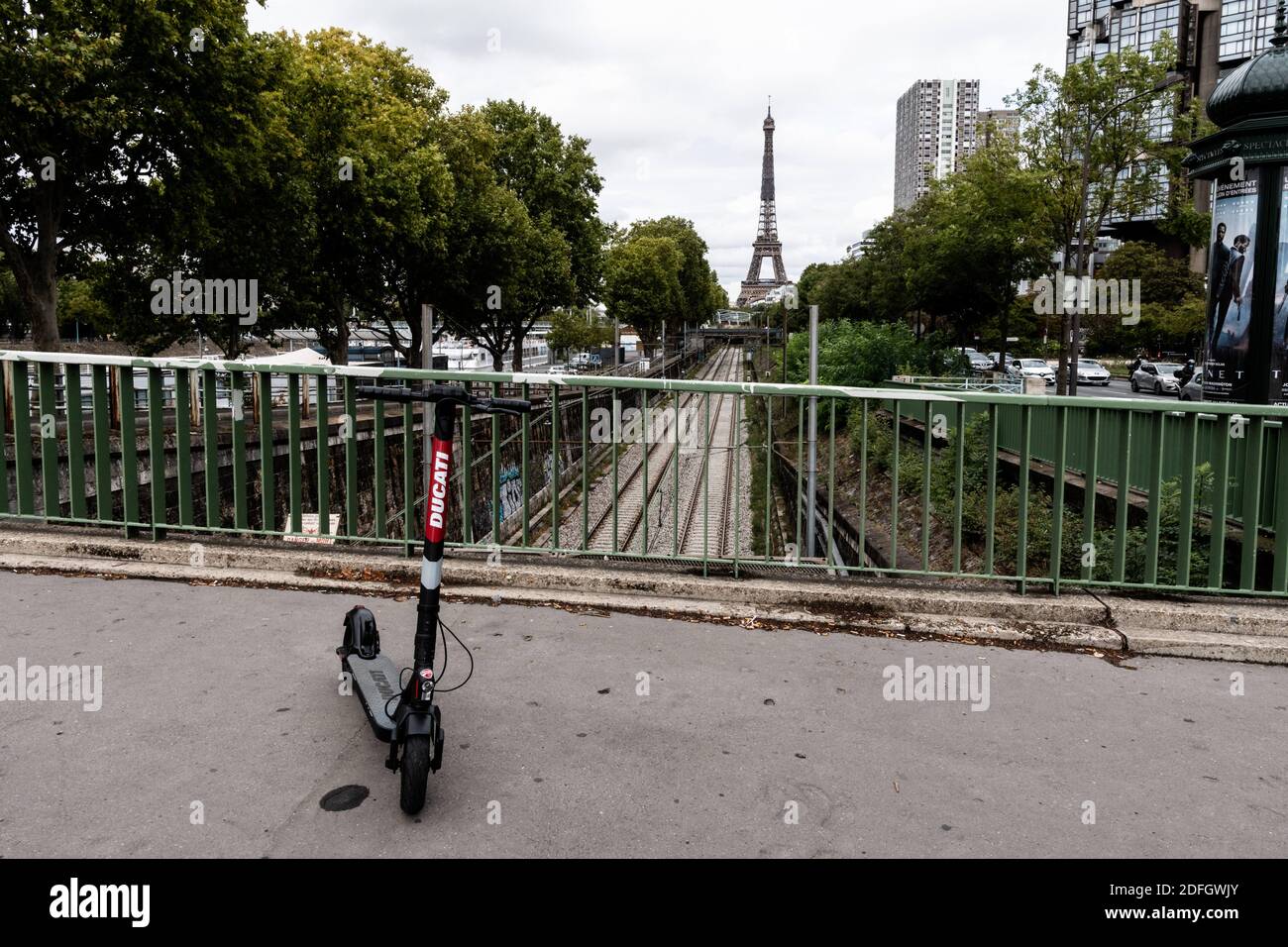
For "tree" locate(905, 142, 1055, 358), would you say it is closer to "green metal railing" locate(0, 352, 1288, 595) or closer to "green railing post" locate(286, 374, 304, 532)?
"green metal railing" locate(0, 352, 1288, 595)

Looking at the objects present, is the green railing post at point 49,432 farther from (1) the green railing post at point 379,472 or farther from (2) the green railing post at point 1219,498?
(2) the green railing post at point 1219,498

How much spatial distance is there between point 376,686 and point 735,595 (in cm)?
255

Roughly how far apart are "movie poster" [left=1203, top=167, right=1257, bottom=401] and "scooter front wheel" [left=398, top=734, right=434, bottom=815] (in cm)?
1020

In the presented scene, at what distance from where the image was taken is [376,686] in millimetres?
4027

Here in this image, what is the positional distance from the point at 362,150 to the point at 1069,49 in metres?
92.9

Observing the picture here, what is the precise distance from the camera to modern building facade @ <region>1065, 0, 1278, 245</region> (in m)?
71.5

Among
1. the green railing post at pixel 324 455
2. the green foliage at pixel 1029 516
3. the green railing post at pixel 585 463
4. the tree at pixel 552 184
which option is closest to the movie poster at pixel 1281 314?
the green foliage at pixel 1029 516

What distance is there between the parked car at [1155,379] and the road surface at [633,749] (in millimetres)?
40793

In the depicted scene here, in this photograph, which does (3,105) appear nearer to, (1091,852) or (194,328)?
(194,328)

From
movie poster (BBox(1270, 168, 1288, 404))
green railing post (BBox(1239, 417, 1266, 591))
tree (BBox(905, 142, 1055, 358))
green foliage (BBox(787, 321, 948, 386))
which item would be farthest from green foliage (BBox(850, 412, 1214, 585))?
green foliage (BBox(787, 321, 948, 386))

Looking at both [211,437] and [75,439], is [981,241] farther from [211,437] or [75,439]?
[75,439]

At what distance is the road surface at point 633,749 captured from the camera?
10.6 ft

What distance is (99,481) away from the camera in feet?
22.1
